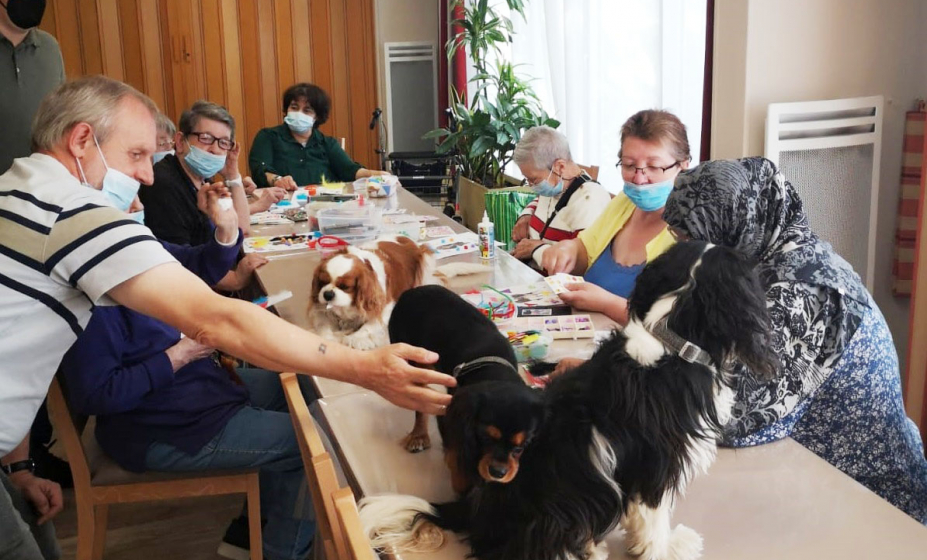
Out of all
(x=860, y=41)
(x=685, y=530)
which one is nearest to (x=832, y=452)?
(x=685, y=530)

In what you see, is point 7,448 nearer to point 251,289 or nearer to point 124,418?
point 124,418

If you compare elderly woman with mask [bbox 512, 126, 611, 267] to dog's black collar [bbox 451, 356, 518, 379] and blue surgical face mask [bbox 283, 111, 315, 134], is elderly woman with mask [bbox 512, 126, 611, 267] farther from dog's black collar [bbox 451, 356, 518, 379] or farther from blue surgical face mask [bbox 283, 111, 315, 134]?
blue surgical face mask [bbox 283, 111, 315, 134]

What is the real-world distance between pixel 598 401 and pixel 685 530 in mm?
267

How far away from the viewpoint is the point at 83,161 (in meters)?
1.57

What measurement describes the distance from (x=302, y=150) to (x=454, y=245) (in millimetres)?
2385

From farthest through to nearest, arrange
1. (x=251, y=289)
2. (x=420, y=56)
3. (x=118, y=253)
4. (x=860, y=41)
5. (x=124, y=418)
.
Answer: (x=420, y=56)
(x=251, y=289)
(x=860, y=41)
(x=124, y=418)
(x=118, y=253)

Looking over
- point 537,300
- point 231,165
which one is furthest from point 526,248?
point 231,165

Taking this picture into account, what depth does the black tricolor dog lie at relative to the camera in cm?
108

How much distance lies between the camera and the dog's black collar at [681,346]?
1.09m

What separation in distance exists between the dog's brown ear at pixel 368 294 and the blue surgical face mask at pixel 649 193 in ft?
2.72

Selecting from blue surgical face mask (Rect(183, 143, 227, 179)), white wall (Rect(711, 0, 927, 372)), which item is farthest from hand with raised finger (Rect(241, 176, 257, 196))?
white wall (Rect(711, 0, 927, 372))

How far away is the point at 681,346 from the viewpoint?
43.2 inches

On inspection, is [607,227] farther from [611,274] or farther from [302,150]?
[302,150]

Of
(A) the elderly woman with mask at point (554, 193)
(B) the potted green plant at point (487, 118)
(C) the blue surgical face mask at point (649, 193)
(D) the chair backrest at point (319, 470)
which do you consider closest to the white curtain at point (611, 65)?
(B) the potted green plant at point (487, 118)
